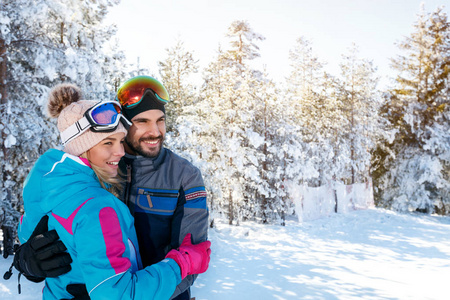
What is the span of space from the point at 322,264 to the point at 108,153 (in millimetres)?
9260

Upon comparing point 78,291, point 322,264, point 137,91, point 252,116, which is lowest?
point 322,264

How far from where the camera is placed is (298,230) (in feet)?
50.1

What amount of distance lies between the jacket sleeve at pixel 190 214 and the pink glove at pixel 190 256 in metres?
0.08

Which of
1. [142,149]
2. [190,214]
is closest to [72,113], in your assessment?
[142,149]

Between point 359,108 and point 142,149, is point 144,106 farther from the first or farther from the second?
point 359,108

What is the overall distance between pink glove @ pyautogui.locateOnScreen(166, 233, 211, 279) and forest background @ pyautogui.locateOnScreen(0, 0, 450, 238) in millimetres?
7391

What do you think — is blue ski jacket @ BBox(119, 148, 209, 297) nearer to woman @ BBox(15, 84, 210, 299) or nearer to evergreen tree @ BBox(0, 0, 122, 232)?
woman @ BBox(15, 84, 210, 299)

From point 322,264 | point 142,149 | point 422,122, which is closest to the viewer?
point 142,149

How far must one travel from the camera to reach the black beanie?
8.20 feet

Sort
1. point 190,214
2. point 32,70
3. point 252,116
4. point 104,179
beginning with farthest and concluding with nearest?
point 252,116 < point 32,70 < point 190,214 < point 104,179

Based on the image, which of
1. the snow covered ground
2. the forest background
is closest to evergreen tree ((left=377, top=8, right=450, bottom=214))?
the forest background

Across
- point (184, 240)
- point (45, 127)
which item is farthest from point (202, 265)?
point (45, 127)

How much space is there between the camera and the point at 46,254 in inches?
65.2

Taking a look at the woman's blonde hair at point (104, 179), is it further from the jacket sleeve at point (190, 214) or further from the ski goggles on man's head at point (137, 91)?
the ski goggles on man's head at point (137, 91)
